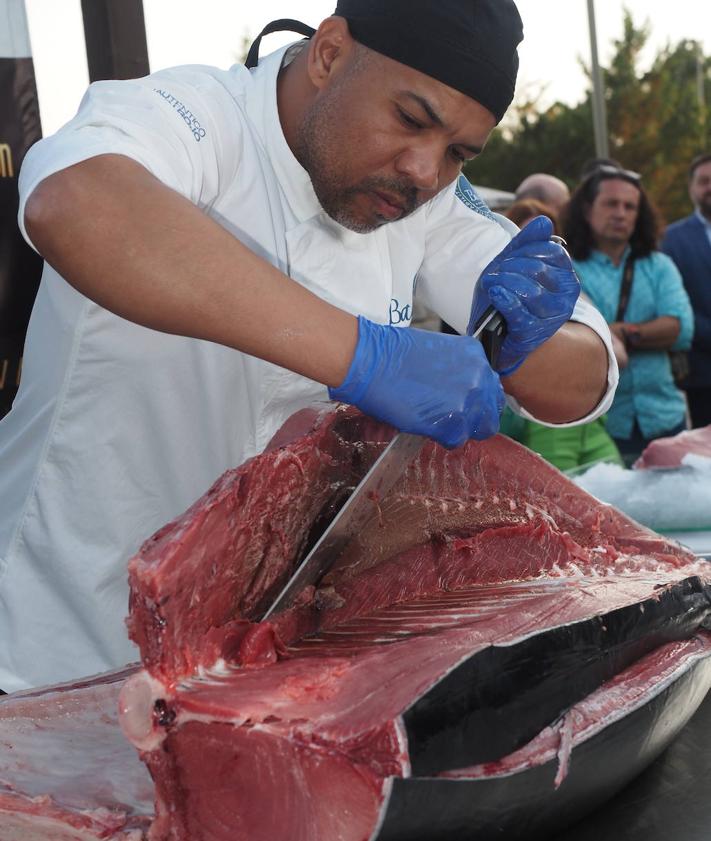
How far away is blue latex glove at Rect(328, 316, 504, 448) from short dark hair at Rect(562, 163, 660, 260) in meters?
4.25

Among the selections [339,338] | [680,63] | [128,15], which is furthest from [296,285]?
[680,63]

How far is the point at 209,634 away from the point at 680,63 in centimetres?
4505

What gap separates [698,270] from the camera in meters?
6.98

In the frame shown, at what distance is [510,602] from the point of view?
1969 millimetres

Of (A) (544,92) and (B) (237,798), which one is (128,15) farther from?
(A) (544,92)

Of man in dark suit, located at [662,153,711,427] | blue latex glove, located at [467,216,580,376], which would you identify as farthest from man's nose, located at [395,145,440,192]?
man in dark suit, located at [662,153,711,427]

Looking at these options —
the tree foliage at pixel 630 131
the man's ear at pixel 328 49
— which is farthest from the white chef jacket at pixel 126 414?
the tree foliage at pixel 630 131

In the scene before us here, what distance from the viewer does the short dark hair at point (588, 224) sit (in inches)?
241

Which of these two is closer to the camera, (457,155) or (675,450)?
(457,155)

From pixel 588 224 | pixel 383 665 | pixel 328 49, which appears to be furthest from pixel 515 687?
pixel 588 224

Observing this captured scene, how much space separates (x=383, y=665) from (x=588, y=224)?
4.91 m

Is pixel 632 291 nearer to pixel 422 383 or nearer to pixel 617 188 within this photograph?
pixel 617 188

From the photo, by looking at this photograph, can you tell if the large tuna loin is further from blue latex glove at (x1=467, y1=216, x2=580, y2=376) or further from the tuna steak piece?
blue latex glove at (x1=467, y1=216, x2=580, y2=376)

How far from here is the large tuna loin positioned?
1470 millimetres
